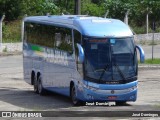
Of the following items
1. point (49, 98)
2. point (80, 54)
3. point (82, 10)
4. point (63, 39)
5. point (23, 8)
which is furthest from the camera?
point (82, 10)

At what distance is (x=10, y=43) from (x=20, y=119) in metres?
30.8

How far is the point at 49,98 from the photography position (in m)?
25.2

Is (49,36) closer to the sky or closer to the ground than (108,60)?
closer to the sky

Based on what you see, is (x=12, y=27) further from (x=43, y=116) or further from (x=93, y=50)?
(x=43, y=116)

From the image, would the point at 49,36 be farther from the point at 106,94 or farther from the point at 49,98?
the point at 106,94

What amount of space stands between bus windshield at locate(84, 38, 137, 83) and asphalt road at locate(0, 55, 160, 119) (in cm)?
104

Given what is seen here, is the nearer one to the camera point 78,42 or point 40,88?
point 78,42

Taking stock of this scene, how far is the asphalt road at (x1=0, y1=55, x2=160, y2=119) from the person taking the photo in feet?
69.2

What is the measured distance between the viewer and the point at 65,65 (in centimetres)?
2323

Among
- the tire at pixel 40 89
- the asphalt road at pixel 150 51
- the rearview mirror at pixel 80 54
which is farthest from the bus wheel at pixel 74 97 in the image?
the asphalt road at pixel 150 51

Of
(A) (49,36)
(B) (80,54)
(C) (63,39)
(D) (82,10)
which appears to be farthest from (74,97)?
(D) (82,10)

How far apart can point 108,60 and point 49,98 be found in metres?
4.53

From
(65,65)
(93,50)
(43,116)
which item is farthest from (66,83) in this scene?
(43,116)

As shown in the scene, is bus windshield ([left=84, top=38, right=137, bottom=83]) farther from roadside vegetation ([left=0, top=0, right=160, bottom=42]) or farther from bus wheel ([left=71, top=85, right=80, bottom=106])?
roadside vegetation ([left=0, top=0, right=160, bottom=42])
